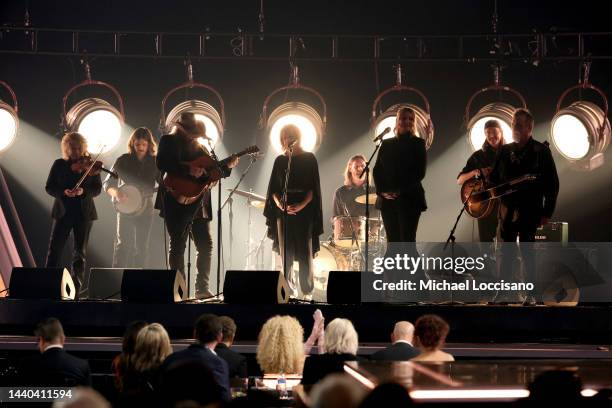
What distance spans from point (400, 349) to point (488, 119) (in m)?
6.89

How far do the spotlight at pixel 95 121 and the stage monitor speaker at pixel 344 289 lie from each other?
530cm

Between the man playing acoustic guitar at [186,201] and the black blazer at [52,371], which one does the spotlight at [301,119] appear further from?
the black blazer at [52,371]

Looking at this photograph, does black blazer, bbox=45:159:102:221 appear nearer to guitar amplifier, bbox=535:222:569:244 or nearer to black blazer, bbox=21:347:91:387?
black blazer, bbox=21:347:91:387

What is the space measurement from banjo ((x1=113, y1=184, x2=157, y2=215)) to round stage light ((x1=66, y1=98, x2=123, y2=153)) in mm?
1001

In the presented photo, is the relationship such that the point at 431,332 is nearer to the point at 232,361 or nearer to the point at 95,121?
the point at 232,361

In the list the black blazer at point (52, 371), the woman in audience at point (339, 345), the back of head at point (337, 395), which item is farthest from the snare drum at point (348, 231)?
the back of head at point (337, 395)

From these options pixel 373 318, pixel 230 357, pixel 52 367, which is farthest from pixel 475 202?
pixel 52 367

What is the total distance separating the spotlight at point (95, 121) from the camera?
12.3 meters

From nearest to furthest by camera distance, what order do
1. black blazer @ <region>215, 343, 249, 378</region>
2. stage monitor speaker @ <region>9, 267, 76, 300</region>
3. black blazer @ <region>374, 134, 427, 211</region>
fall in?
black blazer @ <region>215, 343, 249, 378</region> < stage monitor speaker @ <region>9, 267, 76, 300</region> < black blazer @ <region>374, 134, 427, 211</region>

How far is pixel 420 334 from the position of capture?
5.81 meters

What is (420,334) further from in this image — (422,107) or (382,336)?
(422,107)

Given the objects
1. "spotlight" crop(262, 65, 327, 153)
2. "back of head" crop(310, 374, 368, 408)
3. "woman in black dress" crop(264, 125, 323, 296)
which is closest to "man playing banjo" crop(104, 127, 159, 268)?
"spotlight" crop(262, 65, 327, 153)

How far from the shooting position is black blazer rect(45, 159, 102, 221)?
10.1 meters

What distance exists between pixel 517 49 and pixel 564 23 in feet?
3.45
